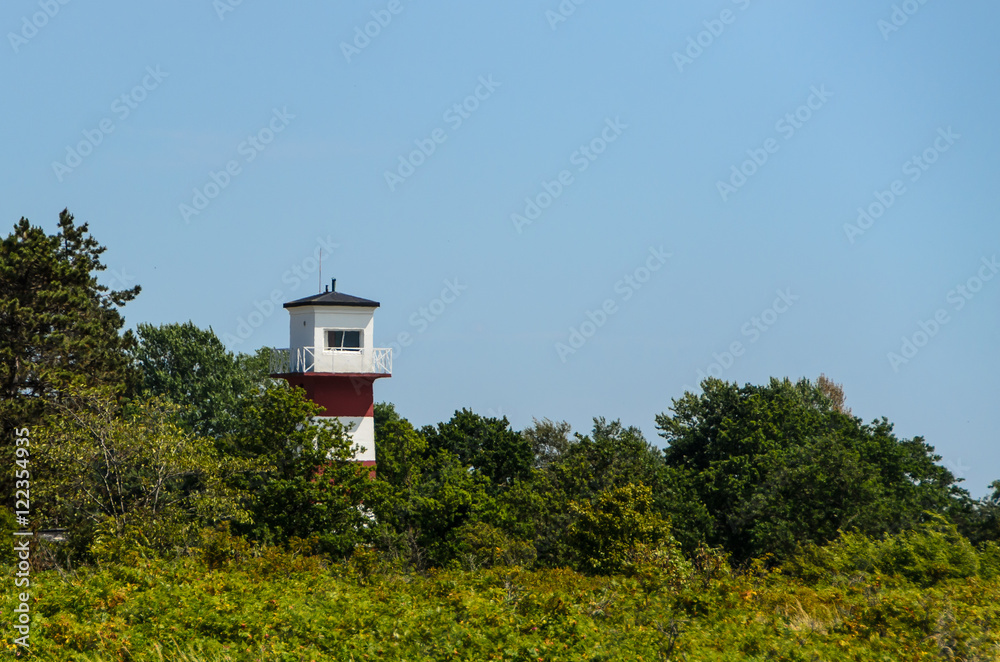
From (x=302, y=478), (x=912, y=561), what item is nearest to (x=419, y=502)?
(x=302, y=478)

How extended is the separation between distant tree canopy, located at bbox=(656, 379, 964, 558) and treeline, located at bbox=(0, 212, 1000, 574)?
0.09 meters

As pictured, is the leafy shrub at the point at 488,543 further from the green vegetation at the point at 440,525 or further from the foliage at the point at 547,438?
the foliage at the point at 547,438

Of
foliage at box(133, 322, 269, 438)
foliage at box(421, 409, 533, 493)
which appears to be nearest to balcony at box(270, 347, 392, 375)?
foliage at box(421, 409, 533, 493)

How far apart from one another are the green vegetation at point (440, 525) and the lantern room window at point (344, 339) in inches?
108

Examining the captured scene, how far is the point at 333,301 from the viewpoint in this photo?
113 ft

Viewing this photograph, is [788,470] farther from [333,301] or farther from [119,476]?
[119,476]

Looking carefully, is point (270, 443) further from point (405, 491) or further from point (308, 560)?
point (308, 560)

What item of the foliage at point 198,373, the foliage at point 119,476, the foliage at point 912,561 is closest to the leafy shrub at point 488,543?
the foliage at point 119,476

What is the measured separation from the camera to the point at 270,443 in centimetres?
3212

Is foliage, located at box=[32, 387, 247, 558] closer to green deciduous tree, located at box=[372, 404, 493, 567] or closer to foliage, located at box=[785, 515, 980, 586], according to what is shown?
green deciduous tree, located at box=[372, 404, 493, 567]

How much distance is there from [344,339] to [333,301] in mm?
1182

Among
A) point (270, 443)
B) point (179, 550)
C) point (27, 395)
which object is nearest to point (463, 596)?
point (179, 550)

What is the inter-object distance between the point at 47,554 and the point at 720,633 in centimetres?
1712

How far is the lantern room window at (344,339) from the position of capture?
112ft
